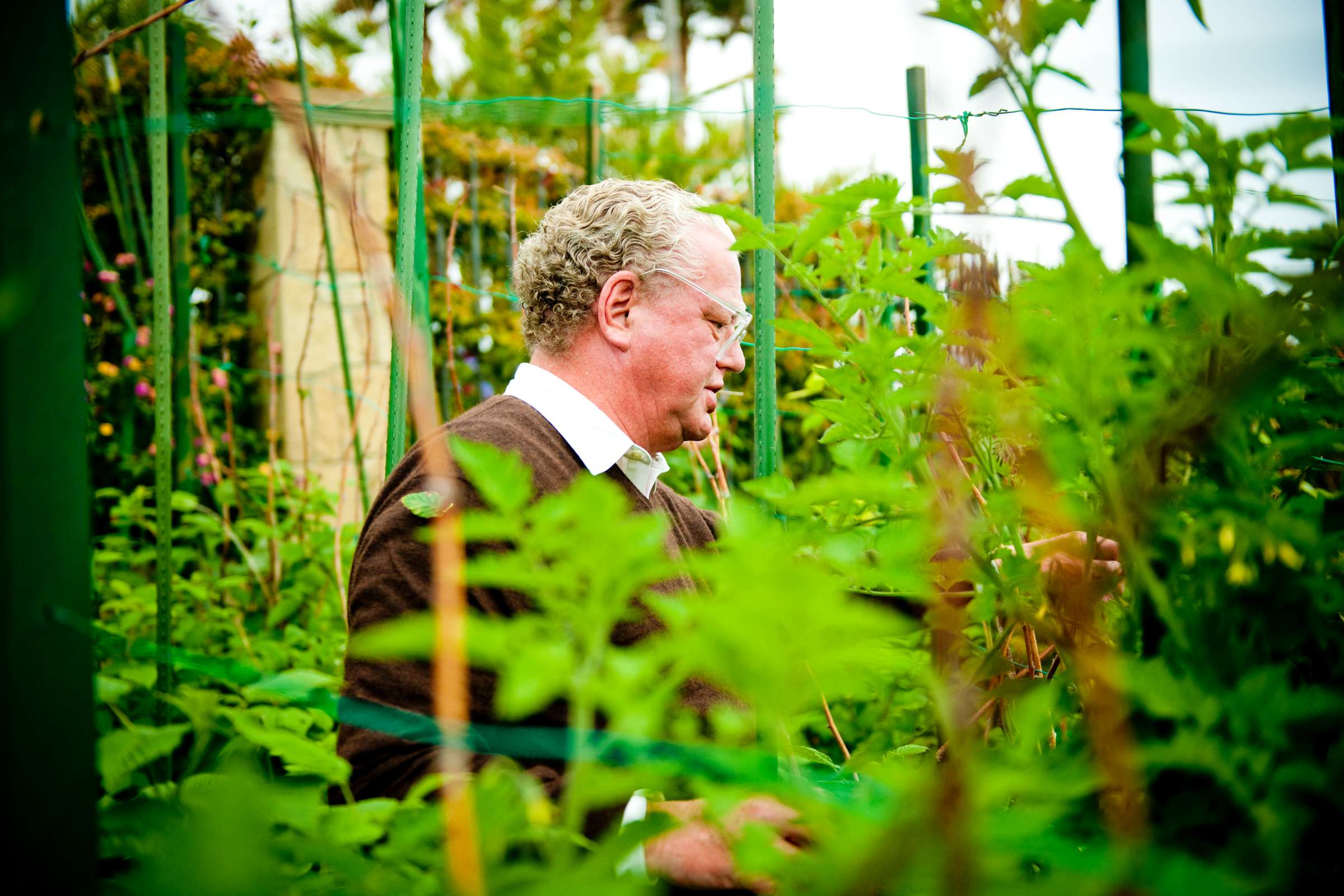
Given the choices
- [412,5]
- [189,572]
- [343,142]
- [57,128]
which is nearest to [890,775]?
[57,128]

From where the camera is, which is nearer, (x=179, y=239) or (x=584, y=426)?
(x=584, y=426)

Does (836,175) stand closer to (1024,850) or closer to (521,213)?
(521,213)

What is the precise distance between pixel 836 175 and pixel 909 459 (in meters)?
6.46

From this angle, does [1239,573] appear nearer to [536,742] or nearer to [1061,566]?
[1061,566]

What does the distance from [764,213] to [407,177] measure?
628 mm

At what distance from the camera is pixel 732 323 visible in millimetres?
1846

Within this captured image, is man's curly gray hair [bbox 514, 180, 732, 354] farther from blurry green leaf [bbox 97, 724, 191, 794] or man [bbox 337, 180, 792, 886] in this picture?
blurry green leaf [bbox 97, 724, 191, 794]

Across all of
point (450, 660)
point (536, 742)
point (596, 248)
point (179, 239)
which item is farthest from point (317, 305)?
point (450, 660)

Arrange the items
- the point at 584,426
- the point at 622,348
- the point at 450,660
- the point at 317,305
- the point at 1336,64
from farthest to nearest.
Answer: the point at 317,305 < the point at 622,348 < the point at 584,426 < the point at 1336,64 < the point at 450,660

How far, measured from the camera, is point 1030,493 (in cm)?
63

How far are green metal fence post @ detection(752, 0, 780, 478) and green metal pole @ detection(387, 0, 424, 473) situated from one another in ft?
1.91

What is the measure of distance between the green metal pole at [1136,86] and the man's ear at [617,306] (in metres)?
1.15

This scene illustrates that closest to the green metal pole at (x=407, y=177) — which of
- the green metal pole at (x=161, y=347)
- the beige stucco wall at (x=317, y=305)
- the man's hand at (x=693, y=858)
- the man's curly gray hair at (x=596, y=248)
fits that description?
the man's curly gray hair at (x=596, y=248)

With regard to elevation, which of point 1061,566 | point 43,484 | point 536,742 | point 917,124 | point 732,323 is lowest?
point 536,742
